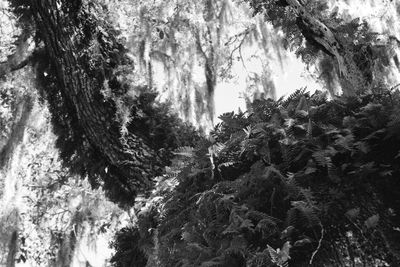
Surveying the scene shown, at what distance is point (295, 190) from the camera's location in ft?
6.34

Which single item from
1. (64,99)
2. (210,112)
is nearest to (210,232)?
(64,99)

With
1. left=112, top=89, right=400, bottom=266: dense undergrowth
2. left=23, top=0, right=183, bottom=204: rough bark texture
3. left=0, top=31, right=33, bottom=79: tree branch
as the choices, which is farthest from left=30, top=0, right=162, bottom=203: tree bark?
left=0, top=31, right=33, bottom=79: tree branch

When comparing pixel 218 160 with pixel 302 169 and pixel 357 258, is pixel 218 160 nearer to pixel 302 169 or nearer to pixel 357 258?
pixel 302 169

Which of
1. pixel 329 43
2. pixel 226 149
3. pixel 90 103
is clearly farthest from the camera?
pixel 329 43

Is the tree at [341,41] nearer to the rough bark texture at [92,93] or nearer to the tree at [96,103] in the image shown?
the tree at [96,103]

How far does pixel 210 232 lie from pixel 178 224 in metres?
0.35

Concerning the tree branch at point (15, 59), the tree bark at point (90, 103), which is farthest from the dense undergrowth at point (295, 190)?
the tree branch at point (15, 59)

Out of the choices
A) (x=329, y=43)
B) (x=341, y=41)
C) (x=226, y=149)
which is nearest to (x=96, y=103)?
(x=226, y=149)

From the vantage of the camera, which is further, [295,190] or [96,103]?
[96,103]

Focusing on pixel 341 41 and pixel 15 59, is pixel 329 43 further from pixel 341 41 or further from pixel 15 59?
pixel 15 59

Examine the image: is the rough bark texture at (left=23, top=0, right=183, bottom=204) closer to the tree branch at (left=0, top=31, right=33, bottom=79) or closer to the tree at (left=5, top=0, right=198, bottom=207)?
the tree at (left=5, top=0, right=198, bottom=207)

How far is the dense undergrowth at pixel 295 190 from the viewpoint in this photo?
5.86ft

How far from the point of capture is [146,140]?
343 cm

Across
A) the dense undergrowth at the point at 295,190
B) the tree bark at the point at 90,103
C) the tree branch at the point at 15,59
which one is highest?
the tree branch at the point at 15,59
